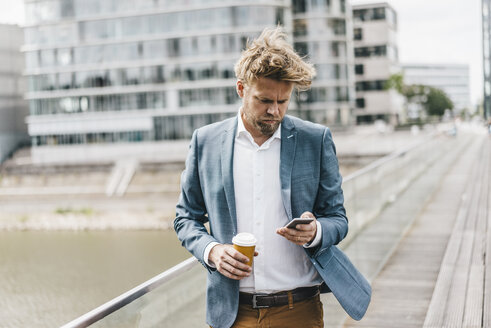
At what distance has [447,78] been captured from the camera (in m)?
158

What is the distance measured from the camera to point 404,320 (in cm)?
424

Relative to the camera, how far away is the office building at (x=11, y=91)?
62.0 metres

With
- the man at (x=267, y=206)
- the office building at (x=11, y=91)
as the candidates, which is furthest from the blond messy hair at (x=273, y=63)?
the office building at (x=11, y=91)

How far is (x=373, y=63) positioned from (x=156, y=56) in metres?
31.9

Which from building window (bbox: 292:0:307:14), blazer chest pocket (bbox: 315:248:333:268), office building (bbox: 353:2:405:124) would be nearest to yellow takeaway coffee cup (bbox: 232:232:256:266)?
blazer chest pocket (bbox: 315:248:333:268)

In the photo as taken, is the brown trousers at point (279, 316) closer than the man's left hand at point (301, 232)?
No

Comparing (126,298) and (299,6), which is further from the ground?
(299,6)

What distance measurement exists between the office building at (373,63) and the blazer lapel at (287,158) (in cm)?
7059

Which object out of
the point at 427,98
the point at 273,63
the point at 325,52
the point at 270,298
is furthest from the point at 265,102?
the point at 427,98

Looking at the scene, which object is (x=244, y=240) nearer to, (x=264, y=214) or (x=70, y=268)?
(x=264, y=214)

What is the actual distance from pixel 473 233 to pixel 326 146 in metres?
5.72

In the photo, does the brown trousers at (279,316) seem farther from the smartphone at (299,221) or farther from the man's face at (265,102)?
the man's face at (265,102)

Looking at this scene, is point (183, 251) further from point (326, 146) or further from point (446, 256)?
point (326, 146)

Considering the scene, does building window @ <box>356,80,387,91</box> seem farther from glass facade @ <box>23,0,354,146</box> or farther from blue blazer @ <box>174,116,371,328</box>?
blue blazer @ <box>174,116,371,328</box>
